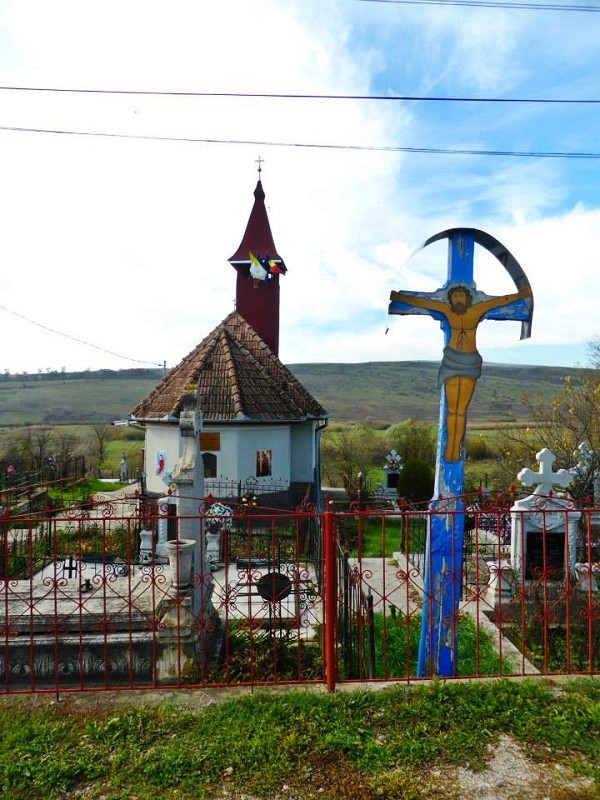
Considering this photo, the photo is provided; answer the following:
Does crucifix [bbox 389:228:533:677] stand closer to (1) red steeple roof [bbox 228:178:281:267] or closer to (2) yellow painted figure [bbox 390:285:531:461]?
(2) yellow painted figure [bbox 390:285:531:461]

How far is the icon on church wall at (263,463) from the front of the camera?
15.6 m

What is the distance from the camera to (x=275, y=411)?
15922mm

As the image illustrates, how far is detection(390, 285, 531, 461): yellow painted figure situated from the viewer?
5.55 metres

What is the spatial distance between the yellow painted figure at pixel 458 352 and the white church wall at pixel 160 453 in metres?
10.9

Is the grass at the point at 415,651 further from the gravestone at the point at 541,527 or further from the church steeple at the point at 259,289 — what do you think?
the church steeple at the point at 259,289

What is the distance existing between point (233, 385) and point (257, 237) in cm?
946

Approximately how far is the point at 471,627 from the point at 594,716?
3.45 m

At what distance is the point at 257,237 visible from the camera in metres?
22.8

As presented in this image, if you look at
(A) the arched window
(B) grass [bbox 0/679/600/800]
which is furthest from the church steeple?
(B) grass [bbox 0/679/600/800]

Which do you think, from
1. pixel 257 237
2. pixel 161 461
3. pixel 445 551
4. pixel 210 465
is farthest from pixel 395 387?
pixel 445 551

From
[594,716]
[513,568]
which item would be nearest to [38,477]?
[513,568]

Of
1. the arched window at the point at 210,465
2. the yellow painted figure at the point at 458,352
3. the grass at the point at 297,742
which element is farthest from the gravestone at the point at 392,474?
the grass at the point at 297,742

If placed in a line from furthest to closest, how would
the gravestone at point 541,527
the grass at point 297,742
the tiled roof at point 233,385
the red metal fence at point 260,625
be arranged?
the tiled roof at point 233,385 < the gravestone at point 541,527 < the red metal fence at point 260,625 < the grass at point 297,742

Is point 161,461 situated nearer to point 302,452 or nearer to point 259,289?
Result: point 302,452
